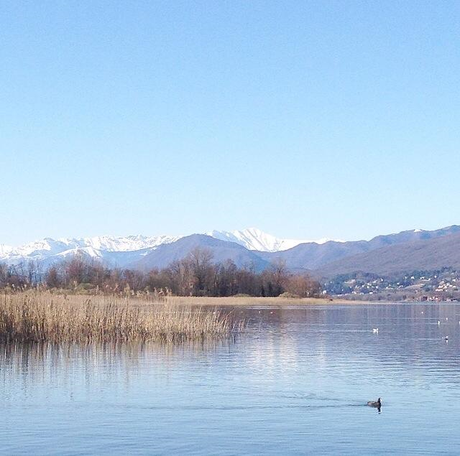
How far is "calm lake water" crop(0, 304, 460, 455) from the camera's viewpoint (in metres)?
18.8

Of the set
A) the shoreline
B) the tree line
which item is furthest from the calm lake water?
the tree line

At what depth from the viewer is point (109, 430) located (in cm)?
1998

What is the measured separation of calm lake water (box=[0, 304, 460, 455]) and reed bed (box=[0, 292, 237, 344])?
1.81 m

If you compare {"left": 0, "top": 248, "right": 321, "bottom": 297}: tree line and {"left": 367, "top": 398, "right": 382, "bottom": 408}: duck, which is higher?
{"left": 0, "top": 248, "right": 321, "bottom": 297}: tree line

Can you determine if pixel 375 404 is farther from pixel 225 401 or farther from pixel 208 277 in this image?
pixel 208 277

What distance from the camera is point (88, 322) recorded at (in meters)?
39.5

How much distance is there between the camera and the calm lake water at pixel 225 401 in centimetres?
1877

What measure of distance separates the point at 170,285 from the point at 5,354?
3414 inches

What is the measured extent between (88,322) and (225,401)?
1671cm

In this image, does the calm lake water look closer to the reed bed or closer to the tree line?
the reed bed

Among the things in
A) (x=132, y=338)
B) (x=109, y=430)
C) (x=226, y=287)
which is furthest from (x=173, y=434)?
(x=226, y=287)

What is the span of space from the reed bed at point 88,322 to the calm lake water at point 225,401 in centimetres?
181

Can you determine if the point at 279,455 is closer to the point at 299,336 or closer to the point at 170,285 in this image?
the point at 299,336

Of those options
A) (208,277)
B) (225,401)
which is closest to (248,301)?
(208,277)
